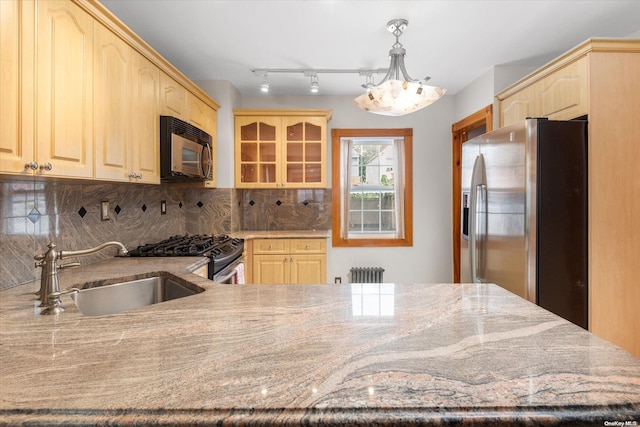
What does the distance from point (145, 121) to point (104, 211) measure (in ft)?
2.15

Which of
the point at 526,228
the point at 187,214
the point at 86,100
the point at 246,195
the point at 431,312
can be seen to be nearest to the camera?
the point at 431,312

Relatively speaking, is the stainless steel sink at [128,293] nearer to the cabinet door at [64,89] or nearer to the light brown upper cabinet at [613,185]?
the cabinet door at [64,89]

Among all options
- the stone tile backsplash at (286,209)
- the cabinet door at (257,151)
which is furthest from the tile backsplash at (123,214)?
the cabinet door at (257,151)

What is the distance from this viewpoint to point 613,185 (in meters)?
2.05

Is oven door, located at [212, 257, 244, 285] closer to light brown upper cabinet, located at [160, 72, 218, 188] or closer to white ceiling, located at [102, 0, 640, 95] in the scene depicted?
light brown upper cabinet, located at [160, 72, 218, 188]

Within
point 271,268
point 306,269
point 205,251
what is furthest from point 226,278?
point 306,269

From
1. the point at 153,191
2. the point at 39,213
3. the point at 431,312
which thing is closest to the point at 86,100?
the point at 39,213

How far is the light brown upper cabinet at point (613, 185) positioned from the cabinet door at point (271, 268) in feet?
8.15

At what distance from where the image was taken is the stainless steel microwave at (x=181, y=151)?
2.31 m

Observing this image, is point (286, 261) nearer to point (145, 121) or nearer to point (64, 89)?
point (145, 121)

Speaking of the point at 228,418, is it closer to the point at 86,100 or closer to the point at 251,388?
the point at 251,388

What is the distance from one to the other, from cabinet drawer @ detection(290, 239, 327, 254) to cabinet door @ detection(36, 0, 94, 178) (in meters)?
2.12

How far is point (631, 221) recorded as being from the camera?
6.79 feet

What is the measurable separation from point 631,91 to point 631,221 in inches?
32.0
